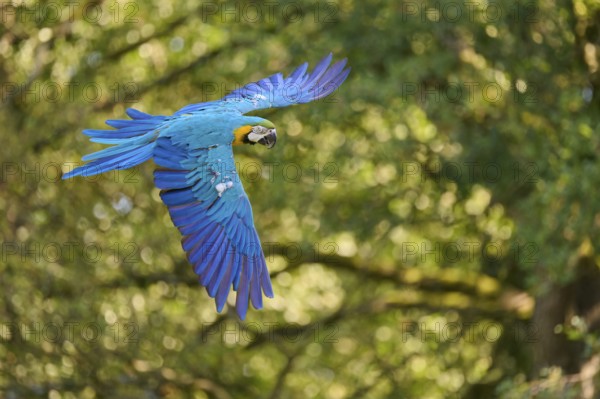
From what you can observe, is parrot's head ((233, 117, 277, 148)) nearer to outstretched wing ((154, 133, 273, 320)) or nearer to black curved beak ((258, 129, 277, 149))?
black curved beak ((258, 129, 277, 149))

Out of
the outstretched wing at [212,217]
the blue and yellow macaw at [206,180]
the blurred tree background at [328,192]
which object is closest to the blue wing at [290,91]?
the blue and yellow macaw at [206,180]

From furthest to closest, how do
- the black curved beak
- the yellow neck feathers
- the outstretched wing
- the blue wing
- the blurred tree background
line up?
the blurred tree background, the blue wing, the black curved beak, the yellow neck feathers, the outstretched wing

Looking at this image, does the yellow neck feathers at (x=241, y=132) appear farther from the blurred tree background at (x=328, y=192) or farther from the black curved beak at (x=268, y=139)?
the blurred tree background at (x=328, y=192)

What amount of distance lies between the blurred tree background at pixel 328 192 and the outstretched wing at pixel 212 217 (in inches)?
124

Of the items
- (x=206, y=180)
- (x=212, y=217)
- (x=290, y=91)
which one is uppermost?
(x=290, y=91)

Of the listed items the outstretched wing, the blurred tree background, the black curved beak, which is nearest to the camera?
the outstretched wing

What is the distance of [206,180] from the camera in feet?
21.9

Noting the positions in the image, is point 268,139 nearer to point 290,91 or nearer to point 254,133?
point 254,133

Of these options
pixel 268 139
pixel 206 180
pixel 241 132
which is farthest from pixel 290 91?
pixel 206 180

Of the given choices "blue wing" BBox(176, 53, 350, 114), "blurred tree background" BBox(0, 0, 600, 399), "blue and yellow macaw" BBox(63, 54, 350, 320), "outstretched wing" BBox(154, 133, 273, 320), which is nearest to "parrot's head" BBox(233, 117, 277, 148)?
"blue and yellow macaw" BBox(63, 54, 350, 320)

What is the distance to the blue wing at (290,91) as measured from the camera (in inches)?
286

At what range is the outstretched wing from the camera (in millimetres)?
6395

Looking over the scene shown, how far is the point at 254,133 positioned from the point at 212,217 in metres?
0.49

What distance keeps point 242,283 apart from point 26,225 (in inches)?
163
